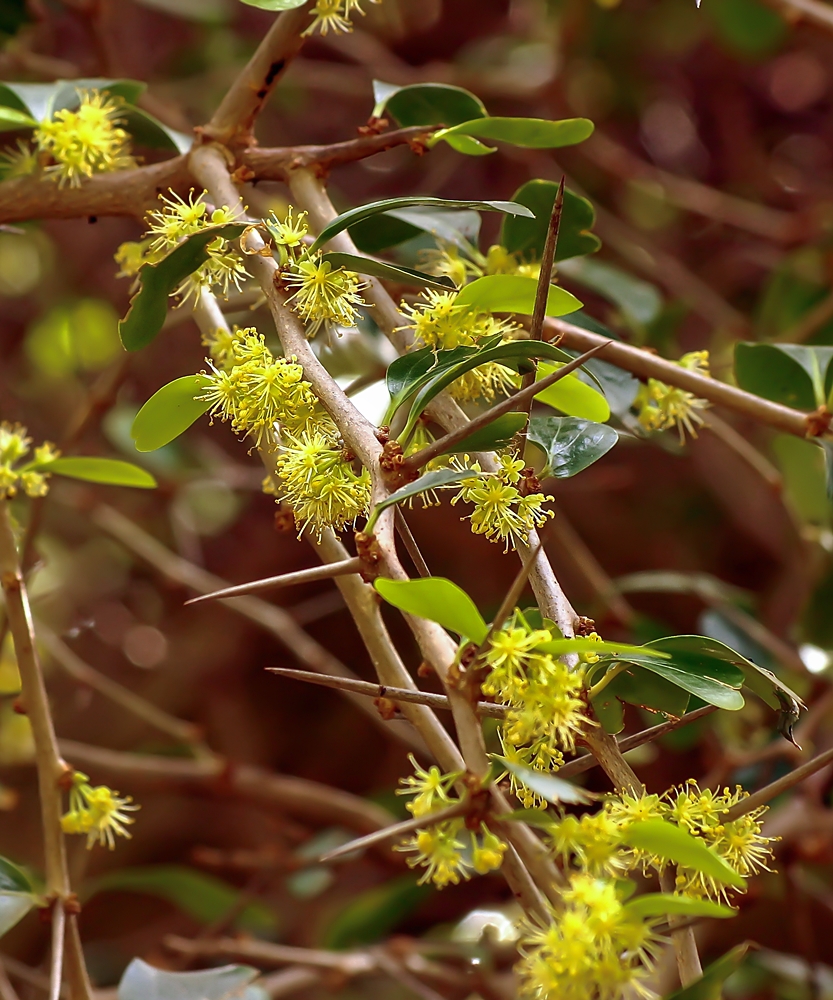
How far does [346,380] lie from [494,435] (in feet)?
2.33

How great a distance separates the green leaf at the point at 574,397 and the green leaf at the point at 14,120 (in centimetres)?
38

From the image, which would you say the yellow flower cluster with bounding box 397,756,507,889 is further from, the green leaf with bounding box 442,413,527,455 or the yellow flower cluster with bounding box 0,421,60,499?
the yellow flower cluster with bounding box 0,421,60,499

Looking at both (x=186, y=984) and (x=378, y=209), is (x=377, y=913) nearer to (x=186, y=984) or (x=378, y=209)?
(x=186, y=984)

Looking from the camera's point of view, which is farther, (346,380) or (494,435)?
(346,380)

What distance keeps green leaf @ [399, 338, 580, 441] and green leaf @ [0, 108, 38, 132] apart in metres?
0.38

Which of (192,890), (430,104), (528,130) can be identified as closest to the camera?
(528,130)

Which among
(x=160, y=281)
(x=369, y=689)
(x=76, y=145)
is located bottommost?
(x=369, y=689)

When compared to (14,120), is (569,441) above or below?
below

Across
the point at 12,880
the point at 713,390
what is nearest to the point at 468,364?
the point at 713,390

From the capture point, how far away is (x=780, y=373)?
0.75 metres

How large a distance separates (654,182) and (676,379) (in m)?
1.01

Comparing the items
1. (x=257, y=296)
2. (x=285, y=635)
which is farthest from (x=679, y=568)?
(x=257, y=296)

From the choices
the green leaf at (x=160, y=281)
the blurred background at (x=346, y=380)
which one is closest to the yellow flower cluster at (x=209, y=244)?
the green leaf at (x=160, y=281)

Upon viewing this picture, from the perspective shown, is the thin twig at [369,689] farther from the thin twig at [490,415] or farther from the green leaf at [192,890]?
the green leaf at [192,890]
